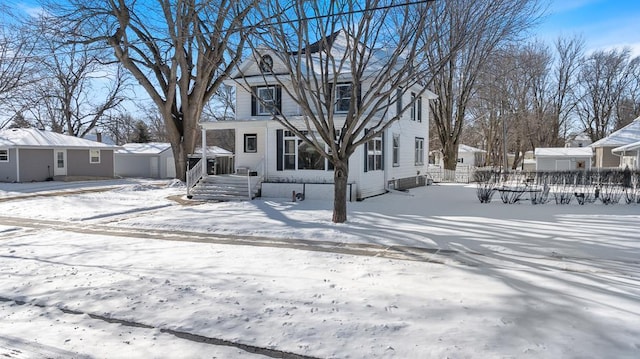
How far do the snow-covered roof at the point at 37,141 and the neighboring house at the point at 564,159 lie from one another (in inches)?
1245

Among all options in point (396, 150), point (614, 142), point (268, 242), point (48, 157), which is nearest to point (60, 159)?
point (48, 157)

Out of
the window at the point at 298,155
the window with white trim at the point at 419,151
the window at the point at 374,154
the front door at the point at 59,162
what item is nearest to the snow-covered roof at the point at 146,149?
the front door at the point at 59,162

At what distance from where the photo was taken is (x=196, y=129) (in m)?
25.2

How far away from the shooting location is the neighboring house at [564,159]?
107 feet

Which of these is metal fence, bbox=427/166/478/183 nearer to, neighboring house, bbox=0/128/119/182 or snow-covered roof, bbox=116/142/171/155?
snow-covered roof, bbox=116/142/171/155

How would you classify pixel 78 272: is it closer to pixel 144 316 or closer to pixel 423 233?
pixel 144 316

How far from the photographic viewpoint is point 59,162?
29.2m

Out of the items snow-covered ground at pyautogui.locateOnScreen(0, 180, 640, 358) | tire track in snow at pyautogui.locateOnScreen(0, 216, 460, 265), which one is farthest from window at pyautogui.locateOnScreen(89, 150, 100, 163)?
snow-covered ground at pyautogui.locateOnScreen(0, 180, 640, 358)

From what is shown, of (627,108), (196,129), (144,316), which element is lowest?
(144,316)

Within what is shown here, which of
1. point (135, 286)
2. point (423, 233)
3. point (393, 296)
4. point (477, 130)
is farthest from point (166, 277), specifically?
point (477, 130)

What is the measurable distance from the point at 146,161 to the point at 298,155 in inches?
849

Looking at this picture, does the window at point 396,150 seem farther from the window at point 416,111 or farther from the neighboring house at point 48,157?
the neighboring house at point 48,157

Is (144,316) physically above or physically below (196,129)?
below

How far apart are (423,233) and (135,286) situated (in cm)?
590
